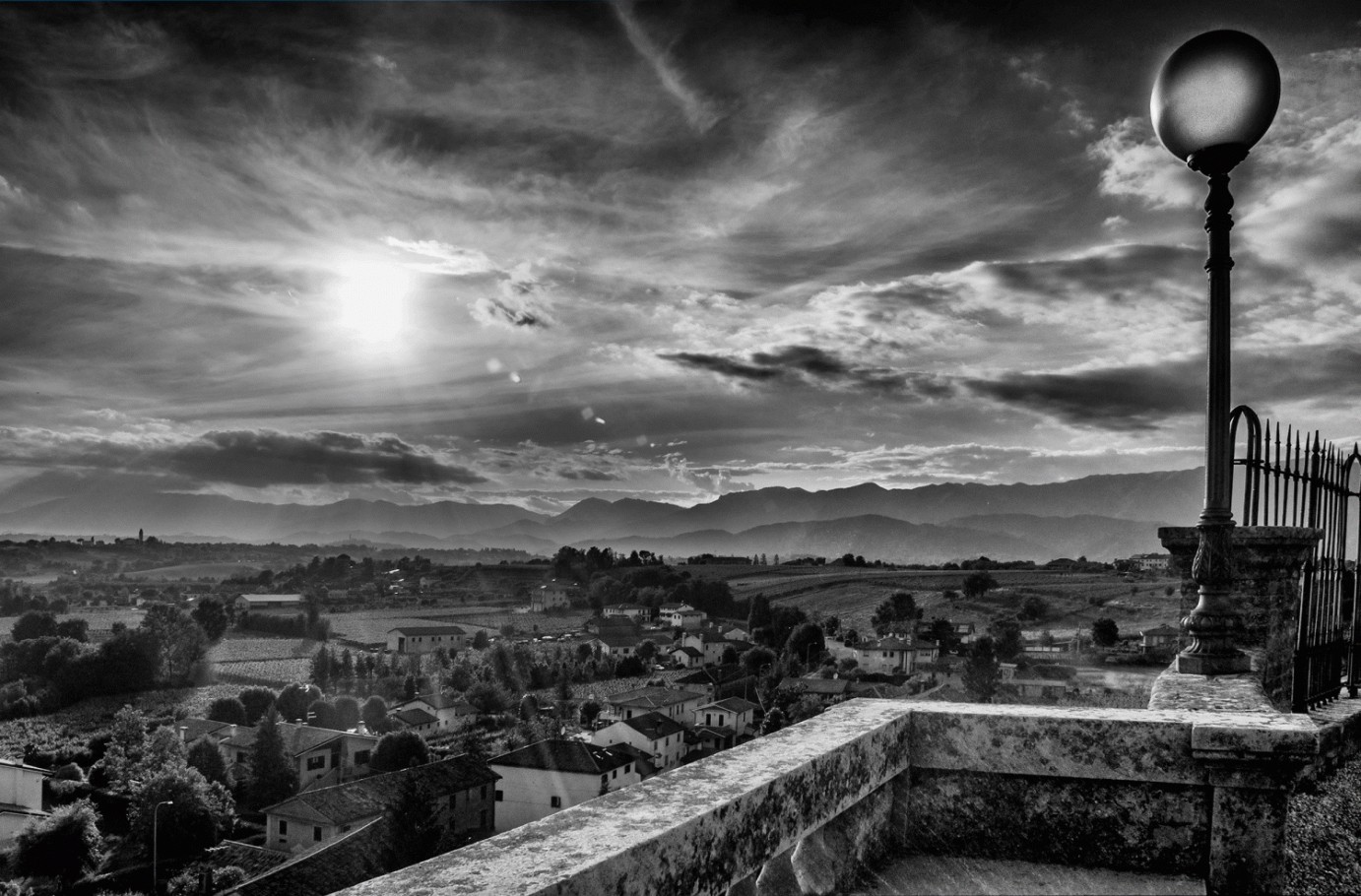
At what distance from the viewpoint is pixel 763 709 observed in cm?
5828

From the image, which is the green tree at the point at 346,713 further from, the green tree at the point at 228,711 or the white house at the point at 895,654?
the white house at the point at 895,654

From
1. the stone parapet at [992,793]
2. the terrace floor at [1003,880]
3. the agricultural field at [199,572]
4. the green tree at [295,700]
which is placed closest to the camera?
the stone parapet at [992,793]

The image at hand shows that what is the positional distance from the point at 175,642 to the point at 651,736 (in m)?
59.3

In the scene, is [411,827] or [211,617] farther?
[211,617]

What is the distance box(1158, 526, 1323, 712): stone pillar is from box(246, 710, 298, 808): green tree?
58.4 m

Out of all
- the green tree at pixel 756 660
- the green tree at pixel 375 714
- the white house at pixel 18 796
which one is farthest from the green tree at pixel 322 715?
the green tree at pixel 756 660

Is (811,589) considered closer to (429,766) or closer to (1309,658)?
(429,766)

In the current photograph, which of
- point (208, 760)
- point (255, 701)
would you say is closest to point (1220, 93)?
point (208, 760)

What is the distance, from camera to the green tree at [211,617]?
9175 cm

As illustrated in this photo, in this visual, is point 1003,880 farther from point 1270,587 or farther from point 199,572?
point 199,572

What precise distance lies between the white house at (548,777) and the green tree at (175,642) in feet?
180

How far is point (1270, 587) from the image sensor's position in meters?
5.00

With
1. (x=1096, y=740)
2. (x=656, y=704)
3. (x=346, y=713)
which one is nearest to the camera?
(x=1096, y=740)

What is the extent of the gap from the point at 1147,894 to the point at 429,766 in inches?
1729
